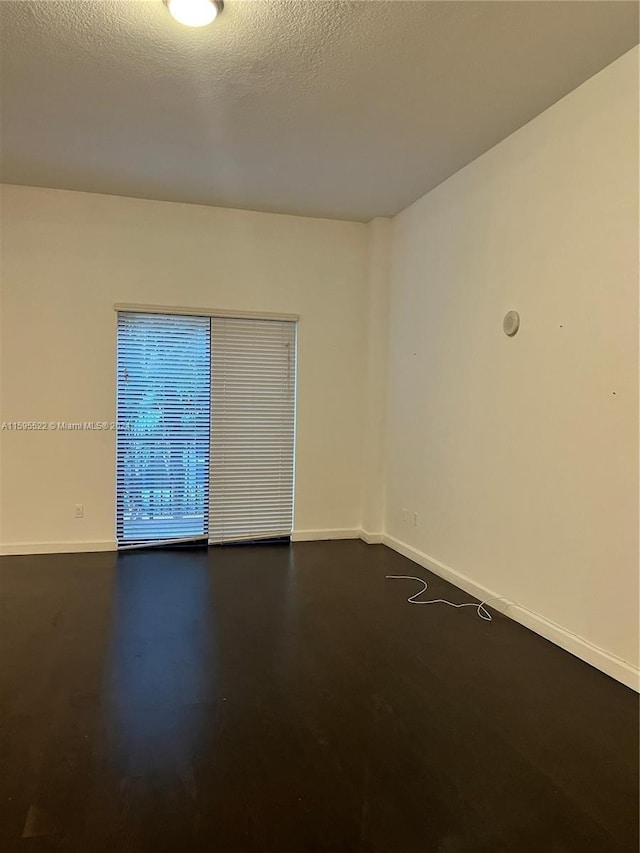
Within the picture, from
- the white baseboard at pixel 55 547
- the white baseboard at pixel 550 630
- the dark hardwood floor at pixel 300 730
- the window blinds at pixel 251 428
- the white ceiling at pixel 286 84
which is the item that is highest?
the white ceiling at pixel 286 84

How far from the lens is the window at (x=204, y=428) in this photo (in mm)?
4930

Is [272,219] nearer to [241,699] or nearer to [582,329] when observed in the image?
[582,329]

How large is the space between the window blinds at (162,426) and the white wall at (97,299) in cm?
13

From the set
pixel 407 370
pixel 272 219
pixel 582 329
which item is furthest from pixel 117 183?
pixel 582 329

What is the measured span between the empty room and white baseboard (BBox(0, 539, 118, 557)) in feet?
0.16

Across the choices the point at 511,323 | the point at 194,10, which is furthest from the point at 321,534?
the point at 194,10

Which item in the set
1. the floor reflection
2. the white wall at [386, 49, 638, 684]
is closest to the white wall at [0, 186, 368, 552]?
the floor reflection

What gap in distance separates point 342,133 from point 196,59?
3.42 feet

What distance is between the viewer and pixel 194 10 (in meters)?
2.40

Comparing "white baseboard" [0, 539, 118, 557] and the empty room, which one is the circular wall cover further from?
"white baseboard" [0, 539, 118, 557]

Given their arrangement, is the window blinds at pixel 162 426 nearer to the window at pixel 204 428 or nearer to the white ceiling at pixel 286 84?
the window at pixel 204 428

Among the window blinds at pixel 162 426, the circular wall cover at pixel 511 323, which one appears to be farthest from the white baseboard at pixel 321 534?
the circular wall cover at pixel 511 323

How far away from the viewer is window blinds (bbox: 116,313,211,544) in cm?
490

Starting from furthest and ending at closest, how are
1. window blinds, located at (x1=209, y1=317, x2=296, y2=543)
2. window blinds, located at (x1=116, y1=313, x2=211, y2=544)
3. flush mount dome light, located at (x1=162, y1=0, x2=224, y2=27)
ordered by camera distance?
window blinds, located at (x1=209, y1=317, x2=296, y2=543) → window blinds, located at (x1=116, y1=313, x2=211, y2=544) → flush mount dome light, located at (x1=162, y1=0, x2=224, y2=27)
